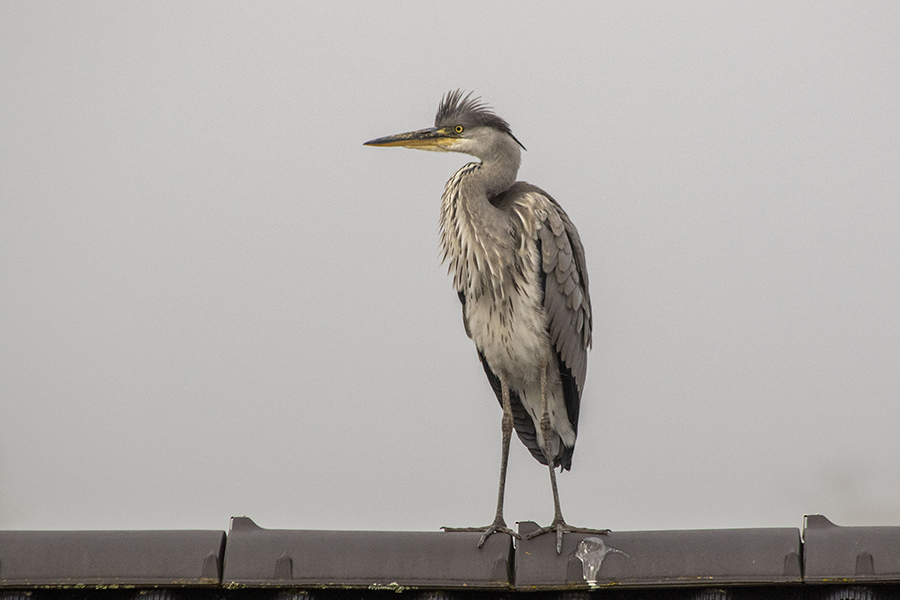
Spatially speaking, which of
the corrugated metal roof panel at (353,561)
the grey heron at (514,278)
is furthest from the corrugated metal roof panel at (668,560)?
the grey heron at (514,278)

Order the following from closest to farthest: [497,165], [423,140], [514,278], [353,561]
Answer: [353,561]
[514,278]
[497,165]
[423,140]

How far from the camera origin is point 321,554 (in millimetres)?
2566

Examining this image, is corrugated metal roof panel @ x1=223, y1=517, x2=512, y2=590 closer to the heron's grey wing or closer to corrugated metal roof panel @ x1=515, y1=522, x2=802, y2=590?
corrugated metal roof panel @ x1=515, y1=522, x2=802, y2=590

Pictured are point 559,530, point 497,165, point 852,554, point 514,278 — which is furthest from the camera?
point 497,165

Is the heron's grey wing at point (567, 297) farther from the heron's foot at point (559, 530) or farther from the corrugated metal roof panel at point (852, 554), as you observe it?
the corrugated metal roof panel at point (852, 554)

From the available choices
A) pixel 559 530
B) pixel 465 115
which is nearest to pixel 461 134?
pixel 465 115

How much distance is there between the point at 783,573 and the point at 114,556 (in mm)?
1869

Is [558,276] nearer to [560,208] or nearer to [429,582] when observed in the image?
[560,208]

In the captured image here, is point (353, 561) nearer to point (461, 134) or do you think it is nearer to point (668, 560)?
point (668, 560)

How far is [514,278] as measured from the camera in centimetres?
425

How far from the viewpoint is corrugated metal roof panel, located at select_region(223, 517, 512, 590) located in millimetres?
2549

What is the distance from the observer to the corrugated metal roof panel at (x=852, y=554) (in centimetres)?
241

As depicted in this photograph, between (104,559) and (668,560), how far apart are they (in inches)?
62.8

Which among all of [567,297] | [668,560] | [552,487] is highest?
[567,297]
